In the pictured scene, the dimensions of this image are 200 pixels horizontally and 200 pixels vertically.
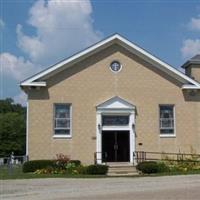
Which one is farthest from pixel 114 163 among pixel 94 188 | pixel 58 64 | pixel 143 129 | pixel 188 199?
pixel 188 199

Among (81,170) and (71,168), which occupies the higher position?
(71,168)

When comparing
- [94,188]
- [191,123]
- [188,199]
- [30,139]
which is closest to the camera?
[188,199]

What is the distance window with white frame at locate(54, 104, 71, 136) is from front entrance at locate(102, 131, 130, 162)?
254 centimetres

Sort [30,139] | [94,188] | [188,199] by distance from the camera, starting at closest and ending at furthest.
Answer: [188,199] < [94,188] < [30,139]

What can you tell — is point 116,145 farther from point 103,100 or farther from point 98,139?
point 103,100

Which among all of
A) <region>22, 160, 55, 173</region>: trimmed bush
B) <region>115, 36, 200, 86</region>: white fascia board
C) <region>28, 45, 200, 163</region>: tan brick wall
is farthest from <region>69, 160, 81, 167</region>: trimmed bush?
<region>115, 36, 200, 86</region>: white fascia board

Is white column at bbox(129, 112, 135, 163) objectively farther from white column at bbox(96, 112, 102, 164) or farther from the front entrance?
white column at bbox(96, 112, 102, 164)

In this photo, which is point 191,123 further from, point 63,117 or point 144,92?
point 63,117

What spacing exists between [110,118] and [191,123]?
5785 mm

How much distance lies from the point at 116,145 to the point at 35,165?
22.1 feet

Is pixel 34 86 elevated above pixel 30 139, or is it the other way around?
pixel 34 86

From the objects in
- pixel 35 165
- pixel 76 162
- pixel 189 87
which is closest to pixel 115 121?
pixel 76 162

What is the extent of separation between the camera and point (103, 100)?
33.0 meters

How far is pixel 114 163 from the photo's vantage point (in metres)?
32.5
